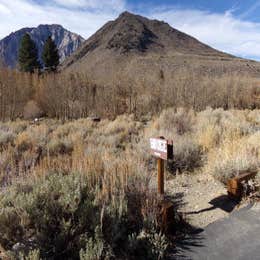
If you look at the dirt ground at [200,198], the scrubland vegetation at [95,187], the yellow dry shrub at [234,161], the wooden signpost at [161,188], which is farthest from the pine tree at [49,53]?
the wooden signpost at [161,188]

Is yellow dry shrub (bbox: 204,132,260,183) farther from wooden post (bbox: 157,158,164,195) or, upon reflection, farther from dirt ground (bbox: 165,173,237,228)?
wooden post (bbox: 157,158,164,195)

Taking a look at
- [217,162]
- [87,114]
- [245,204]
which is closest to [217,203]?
[245,204]

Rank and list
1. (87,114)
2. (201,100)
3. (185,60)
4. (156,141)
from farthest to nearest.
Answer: (185,60) < (201,100) < (87,114) < (156,141)

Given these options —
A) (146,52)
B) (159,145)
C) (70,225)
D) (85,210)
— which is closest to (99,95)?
(159,145)

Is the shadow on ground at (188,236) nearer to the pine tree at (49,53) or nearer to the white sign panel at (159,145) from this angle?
the white sign panel at (159,145)

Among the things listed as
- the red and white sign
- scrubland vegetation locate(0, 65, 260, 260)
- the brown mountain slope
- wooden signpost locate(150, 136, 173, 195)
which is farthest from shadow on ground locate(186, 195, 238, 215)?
the brown mountain slope

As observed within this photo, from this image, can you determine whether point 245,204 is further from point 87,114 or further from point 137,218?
point 87,114

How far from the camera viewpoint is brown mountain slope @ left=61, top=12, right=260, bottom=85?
49594mm

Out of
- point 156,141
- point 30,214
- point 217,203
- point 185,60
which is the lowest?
point 217,203

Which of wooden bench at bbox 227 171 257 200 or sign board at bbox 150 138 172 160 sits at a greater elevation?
sign board at bbox 150 138 172 160

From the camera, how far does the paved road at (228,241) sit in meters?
2.78

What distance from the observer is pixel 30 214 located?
2883mm

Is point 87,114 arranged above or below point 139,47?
below

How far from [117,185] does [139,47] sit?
2602 inches
